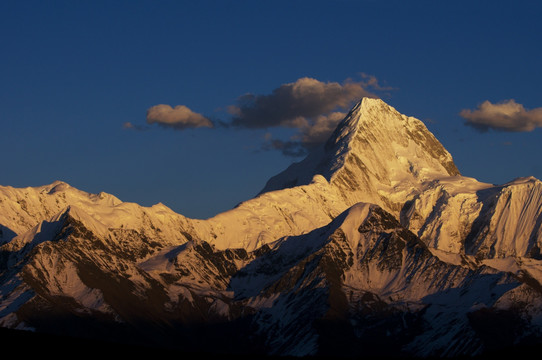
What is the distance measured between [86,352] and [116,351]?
16.8 ft

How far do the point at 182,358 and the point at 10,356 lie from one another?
26.9 meters

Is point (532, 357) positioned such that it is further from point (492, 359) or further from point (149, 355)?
point (149, 355)

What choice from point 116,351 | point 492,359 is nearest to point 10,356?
point 116,351

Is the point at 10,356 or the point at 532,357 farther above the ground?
the point at 532,357

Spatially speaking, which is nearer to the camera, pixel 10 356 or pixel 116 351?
pixel 10 356

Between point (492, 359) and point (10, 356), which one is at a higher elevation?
point (492, 359)

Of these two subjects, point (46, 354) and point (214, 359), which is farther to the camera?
point (214, 359)

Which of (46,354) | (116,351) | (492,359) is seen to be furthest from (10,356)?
(492,359)

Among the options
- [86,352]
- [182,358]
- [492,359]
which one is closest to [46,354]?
[86,352]

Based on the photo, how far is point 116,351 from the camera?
637ft

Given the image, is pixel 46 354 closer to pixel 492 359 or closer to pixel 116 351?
pixel 116 351

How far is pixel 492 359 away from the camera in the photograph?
198250 millimetres

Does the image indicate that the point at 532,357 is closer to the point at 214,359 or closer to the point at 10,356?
the point at 214,359

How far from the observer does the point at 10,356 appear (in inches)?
7042
